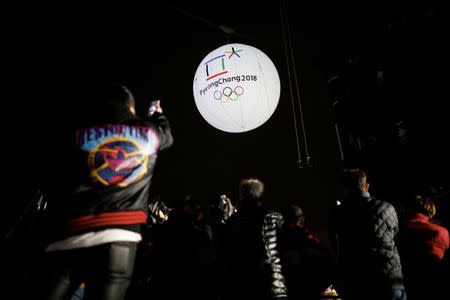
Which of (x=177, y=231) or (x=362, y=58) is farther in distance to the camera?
(x=362, y=58)

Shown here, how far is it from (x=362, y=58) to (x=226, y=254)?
16.4m

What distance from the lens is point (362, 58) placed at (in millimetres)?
Answer: 16688

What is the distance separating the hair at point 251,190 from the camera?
334 cm

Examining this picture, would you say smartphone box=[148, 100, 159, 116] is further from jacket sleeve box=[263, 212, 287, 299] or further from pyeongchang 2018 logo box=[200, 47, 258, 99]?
pyeongchang 2018 logo box=[200, 47, 258, 99]

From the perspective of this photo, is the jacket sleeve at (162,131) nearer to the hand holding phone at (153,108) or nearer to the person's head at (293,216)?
the hand holding phone at (153,108)

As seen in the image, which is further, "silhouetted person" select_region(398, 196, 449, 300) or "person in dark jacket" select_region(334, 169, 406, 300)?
"silhouetted person" select_region(398, 196, 449, 300)

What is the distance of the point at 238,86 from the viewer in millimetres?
5137

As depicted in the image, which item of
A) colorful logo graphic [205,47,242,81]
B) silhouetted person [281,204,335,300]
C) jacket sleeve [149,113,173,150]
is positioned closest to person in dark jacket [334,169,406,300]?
silhouetted person [281,204,335,300]

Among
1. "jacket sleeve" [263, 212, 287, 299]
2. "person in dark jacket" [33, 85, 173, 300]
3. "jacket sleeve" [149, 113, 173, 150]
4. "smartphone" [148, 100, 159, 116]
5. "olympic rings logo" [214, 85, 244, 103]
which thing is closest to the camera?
"person in dark jacket" [33, 85, 173, 300]

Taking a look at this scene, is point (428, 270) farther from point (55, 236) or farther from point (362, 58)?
point (362, 58)

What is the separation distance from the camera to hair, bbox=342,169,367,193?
3.37 meters

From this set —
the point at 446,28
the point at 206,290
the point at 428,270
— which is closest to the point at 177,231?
the point at 206,290

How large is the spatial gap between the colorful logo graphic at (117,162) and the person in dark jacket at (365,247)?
2.35 m

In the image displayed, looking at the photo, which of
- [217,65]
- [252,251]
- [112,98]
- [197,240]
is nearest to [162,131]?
[112,98]
